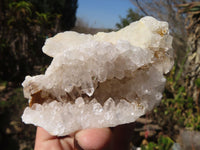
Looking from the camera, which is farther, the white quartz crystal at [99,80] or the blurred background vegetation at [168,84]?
the blurred background vegetation at [168,84]

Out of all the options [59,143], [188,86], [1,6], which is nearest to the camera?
[59,143]

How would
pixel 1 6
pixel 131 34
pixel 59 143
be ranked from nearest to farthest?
pixel 131 34, pixel 59 143, pixel 1 6

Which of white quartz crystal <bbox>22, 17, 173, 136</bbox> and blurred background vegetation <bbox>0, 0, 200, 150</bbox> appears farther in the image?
blurred background vegetation <bbox>0, 0, 200, 150</bbox>

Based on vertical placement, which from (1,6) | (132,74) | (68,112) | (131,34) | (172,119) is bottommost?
(172,119)

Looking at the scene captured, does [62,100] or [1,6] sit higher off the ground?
[1,6]

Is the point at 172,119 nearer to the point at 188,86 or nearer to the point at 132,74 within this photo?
the point at 188,86

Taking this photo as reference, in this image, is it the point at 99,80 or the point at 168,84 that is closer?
the point at 99,80

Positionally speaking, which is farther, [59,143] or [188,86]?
[188,86]

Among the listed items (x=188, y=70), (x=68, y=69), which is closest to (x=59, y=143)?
(x=68, y=69)
